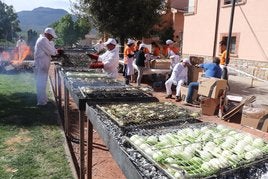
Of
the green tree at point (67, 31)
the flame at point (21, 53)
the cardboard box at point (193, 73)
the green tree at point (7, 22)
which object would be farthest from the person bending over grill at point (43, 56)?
the green tree at point (67, 31)

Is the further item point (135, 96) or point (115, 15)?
point (115, 15)

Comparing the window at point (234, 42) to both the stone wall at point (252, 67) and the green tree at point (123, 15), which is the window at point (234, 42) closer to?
the stone wall at point (252, 67)

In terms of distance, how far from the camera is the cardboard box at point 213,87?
6.91 m

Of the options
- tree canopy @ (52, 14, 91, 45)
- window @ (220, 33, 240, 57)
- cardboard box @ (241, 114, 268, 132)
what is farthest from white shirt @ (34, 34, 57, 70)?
tree canopy @ (52, 14, 91, 45)

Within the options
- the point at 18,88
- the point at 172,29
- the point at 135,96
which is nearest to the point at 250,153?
the point at 135,96

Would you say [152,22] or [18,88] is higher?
[152,22]

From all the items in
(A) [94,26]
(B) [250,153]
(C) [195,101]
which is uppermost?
(A) [94,26]

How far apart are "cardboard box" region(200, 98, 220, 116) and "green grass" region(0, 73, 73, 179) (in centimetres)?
354

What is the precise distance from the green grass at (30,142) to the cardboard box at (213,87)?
357 centimetres

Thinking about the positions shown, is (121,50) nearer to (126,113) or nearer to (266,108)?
(266,108)

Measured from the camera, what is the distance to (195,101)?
27.5 feet

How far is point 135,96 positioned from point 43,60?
4477 mm

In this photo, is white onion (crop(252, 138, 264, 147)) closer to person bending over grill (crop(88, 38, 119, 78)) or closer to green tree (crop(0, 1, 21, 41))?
person bending over grill (crop(88, 38, 119, 78))

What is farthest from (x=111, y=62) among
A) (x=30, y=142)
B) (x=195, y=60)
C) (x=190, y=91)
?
(x=195, y=60)
